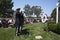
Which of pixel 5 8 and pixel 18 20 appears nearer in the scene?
pixel 18 20

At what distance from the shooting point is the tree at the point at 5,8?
8086 cm

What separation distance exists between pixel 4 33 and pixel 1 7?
65.4m

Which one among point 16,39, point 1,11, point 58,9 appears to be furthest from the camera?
point 1,11

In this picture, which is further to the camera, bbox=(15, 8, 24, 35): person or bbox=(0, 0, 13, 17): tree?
bbox=(0, 0, 13, 17): tree

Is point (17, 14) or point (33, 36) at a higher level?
point (17, 14)

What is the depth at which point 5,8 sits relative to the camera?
83.4 m

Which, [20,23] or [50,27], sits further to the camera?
[50,27]

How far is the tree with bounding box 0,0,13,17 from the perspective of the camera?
80.9 meters

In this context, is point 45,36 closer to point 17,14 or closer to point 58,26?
point 17,14

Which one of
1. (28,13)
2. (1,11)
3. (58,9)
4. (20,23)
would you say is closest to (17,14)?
(20,23)

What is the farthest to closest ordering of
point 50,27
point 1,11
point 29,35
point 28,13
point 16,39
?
point 28,13
point 1,11
point 50,27
point 29,35
point 16,39

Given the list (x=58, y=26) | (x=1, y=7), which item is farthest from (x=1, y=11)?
(x=58, y=26)

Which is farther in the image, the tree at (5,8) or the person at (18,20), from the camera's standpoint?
the tree at (5,8)

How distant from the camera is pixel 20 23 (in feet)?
47.7
